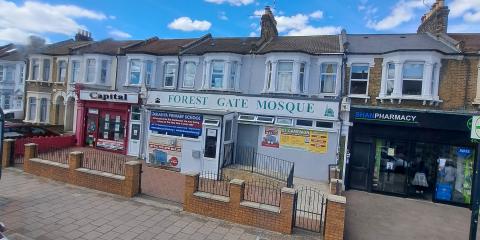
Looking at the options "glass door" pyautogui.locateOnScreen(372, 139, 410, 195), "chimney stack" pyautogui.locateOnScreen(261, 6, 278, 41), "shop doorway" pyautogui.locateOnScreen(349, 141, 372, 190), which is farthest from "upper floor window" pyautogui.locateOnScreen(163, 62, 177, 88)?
"glass door" pyautogui.locateOnScreen(372, 139, 410, 195)

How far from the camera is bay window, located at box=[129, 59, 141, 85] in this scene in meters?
17.9

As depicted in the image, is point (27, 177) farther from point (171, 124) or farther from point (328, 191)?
point (328, 191)

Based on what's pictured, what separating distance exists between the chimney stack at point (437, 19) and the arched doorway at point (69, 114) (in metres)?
23.6

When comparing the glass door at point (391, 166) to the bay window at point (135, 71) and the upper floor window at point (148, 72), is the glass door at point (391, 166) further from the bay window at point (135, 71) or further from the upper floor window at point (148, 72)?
the bay window at point (135, 71)

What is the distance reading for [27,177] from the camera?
10.2 metres

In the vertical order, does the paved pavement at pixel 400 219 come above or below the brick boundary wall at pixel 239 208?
below

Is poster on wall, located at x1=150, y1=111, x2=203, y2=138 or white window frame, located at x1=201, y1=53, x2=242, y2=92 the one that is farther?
white window frame, located at x1=201, y1=53, x2=242, y2=92

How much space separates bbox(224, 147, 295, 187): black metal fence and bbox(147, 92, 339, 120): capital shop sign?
6.76 ft

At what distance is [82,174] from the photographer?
31.3ft

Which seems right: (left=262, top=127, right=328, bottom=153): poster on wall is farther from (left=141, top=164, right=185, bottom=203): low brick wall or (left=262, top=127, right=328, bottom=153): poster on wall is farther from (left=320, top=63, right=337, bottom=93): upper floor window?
(left=141, top=164, right=185, bottom=203): low brick wall

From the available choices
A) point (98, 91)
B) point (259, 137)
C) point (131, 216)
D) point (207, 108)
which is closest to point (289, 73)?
point (259, 137)

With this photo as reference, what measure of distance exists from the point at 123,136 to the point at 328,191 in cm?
1226

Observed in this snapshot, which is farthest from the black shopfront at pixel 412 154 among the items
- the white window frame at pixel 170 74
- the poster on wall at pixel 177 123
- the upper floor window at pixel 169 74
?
the upper floor window at pixel 169 74

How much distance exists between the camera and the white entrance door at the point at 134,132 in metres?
16.4
